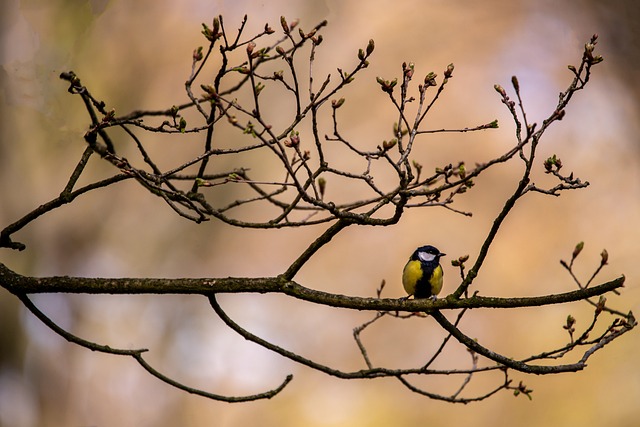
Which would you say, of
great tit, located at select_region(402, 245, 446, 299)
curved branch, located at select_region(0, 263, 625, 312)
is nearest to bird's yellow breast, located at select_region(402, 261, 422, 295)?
great tit, located at select_region(402, 245, 446, 299)

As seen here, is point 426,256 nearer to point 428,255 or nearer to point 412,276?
point 428,255

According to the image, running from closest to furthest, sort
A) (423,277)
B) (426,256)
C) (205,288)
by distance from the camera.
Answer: (205,288) → (423,277) → (426,256)

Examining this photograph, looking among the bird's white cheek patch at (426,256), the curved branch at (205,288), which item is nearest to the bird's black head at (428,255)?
the bird's white cheek patch at (426,256)

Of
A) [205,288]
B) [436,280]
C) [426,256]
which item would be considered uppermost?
[426,256]

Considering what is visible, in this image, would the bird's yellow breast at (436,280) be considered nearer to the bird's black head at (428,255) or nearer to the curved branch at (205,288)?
the bird's black head at (428,255)

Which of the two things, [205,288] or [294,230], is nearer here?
[205,288]

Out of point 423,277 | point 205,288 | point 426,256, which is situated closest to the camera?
point 205,288

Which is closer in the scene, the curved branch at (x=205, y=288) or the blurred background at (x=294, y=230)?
the curved branch at (x=205, y=288)

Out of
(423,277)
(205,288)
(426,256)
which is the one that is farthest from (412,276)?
(205,288)

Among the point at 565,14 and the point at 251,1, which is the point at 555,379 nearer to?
the point at 565,14

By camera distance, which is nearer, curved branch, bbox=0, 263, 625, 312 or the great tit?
curved branch, bbox=0, 263, 625, 312

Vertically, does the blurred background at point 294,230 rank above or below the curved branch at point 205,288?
above

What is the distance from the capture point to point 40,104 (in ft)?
12.5

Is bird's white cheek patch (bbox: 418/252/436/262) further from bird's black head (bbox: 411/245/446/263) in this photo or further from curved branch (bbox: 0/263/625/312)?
curved branch (bbox: 0/263/625/312)
